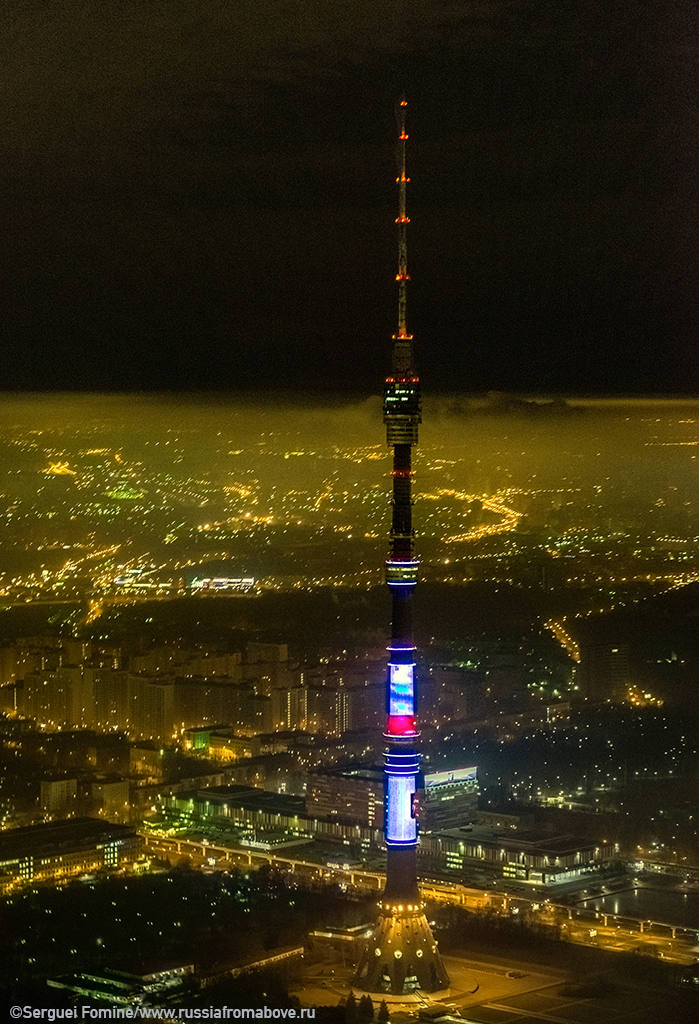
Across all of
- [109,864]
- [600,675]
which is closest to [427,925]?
[109,864]

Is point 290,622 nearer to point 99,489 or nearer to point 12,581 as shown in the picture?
point 12,581

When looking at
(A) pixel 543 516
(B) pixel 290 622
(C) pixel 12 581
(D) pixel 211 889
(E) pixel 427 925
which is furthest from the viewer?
(B) pixel 290 622

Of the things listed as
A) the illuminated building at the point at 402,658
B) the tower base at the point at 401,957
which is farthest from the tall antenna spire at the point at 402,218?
the tower base at the point at 401,957

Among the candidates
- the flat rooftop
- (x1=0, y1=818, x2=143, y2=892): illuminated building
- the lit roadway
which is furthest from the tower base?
the flat rooftop

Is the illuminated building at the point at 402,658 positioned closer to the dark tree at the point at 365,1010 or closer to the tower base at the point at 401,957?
the tower base at the point at 401,957

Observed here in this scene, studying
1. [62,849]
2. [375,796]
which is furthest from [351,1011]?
[375,796]

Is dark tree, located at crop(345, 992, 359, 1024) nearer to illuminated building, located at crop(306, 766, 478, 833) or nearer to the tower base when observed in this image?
the tower base
